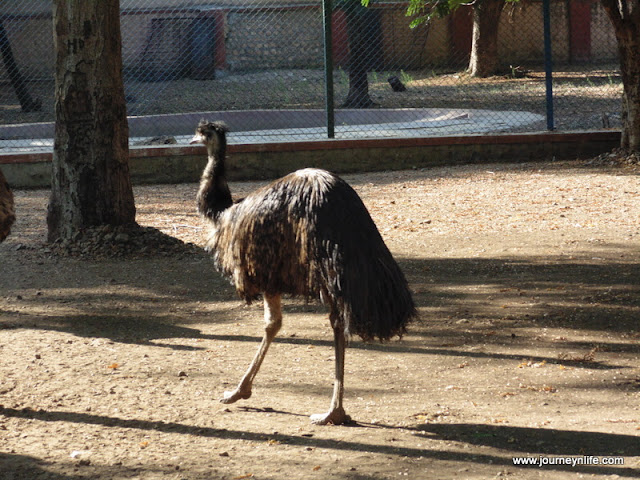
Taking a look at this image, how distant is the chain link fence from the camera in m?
14.7

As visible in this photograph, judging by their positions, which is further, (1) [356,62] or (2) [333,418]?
(1) [356,62]

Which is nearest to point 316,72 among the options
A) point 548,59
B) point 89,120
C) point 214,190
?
point 548,59

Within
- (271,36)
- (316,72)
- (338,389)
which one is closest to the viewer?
(338,389)

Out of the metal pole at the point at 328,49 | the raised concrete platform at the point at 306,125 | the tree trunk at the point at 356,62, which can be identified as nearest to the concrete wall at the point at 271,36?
the tree trunk at the point at 356,62

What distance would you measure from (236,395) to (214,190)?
1062 mm

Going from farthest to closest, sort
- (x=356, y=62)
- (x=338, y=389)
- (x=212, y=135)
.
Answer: (x=356, y=62) → (x=212, y=135) → (x=338, y=389)

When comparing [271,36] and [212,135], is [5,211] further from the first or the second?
[271,36]

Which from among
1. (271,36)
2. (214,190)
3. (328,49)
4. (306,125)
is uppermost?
(271,36)

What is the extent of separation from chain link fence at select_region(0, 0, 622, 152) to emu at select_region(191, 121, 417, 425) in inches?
308

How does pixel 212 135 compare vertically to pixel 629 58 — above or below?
below

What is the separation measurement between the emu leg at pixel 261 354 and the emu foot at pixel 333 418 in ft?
Answer: 1.49

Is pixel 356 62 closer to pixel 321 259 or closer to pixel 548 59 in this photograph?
pixel 548 59

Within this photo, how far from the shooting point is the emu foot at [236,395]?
4.55 m

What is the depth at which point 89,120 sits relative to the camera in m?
7.72
